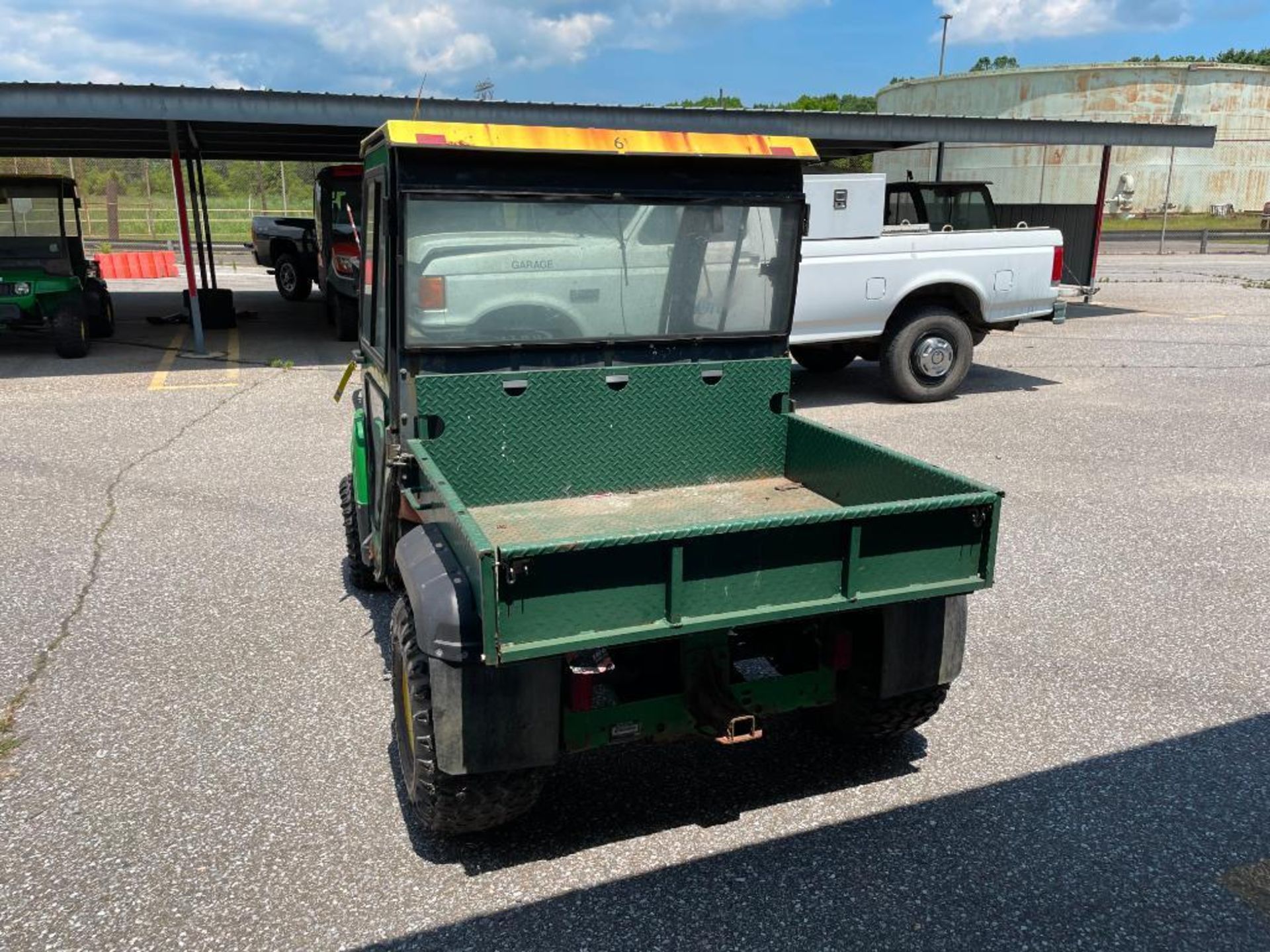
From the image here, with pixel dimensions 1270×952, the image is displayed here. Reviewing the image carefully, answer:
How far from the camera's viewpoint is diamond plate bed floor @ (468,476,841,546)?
383 cm

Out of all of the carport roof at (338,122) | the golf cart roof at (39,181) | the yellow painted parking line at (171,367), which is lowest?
the yellow painted parking line at (171,367)

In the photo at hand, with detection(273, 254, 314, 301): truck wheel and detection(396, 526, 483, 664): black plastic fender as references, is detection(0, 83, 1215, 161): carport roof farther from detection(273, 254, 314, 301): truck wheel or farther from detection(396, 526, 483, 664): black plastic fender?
detection(396, 526, 483, 664): black plastic fender

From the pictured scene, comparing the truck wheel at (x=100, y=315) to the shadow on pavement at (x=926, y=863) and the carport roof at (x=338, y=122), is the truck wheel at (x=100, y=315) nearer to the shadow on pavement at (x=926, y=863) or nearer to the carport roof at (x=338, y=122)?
the carport roof at (x=338, y=122)

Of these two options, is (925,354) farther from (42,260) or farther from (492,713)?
(42,260)

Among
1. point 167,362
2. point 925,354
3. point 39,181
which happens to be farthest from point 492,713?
point 39,181

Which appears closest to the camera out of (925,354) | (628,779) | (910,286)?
(628,779)

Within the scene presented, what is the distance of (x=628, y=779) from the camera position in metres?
3.73

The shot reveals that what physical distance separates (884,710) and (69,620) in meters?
4.06

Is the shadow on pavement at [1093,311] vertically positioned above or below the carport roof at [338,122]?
below

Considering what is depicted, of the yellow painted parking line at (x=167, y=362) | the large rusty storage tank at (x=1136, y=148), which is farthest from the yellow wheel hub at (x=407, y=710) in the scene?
the large rusty storage tank at (x=1136, y=148)

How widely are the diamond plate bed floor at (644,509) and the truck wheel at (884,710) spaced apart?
28.4 inches

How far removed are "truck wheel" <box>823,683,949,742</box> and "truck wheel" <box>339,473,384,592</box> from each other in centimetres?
261

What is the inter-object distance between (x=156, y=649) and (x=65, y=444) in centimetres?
491

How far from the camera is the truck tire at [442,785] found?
309 cm
